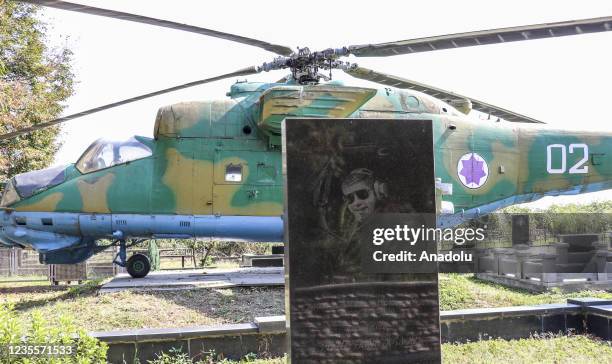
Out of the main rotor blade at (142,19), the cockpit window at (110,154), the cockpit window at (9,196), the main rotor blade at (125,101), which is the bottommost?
the cockpit window at (9,196)

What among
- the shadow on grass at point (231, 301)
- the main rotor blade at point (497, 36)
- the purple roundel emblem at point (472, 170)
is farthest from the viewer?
the purple roundel emblem at point (472, 170)

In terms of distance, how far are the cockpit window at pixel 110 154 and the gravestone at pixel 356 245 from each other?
20.9 feet

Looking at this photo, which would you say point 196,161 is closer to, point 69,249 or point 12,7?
point 69,249

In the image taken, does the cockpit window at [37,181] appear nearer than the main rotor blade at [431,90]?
No

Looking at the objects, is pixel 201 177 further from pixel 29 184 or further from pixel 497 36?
pixel 497 36

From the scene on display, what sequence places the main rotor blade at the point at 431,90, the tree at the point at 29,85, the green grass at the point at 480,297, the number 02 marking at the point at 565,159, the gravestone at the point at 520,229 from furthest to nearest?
the tree at the point at 29,85 → the gravestone at the point at 520,229 → the number 02 marking at the point at 565,159 → the main rotor blade at the point at 431,90 → the green grass at the point at 480,297

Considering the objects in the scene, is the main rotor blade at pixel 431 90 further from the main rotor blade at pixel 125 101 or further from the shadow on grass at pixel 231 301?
the shadow on grass at pixel 231 301

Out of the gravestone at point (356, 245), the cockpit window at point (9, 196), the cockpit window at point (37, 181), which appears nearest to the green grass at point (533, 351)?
the gravestone at point (356, 245)

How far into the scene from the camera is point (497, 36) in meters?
5.54

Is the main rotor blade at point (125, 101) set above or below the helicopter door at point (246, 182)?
above

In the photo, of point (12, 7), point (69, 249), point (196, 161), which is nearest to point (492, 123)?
point (196, 161)

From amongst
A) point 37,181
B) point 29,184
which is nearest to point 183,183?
point 37,181

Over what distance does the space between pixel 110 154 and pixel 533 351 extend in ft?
24.4

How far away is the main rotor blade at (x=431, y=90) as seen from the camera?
8883 millimetres
